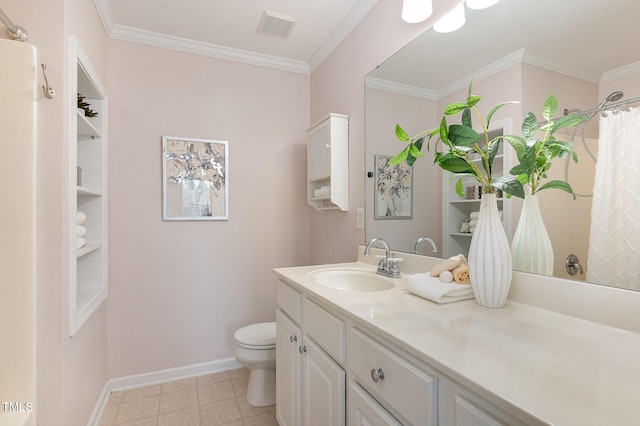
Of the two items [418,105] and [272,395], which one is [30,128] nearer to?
[418,105]

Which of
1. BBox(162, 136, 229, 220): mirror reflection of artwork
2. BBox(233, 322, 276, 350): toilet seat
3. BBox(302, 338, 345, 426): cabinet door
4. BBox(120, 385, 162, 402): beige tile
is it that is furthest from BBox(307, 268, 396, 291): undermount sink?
BBox(120, 385, 162, 402): beige tile

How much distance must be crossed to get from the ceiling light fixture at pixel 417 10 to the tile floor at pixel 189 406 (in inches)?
89.4

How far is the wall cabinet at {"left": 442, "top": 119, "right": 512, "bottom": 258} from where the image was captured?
113 centimetres

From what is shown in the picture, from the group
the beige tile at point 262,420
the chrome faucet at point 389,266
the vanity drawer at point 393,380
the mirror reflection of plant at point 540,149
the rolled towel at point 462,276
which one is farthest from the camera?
the beige tile at point 262,420

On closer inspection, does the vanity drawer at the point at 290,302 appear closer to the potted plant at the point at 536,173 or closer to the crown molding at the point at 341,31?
the potted plant at the point at 536,173

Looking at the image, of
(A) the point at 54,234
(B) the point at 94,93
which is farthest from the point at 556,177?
(B) the point at 94,93

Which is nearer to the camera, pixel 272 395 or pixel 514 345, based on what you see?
pixel 514 345

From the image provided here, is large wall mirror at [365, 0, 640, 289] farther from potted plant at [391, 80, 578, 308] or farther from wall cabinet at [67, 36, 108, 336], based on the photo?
wall cabinet at [67, 36, 108, 336]

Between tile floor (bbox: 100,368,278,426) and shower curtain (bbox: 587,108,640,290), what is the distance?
69.3 inches

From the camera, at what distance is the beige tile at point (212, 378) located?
2246mm

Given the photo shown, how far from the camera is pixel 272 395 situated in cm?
198

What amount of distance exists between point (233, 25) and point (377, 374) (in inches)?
89.8

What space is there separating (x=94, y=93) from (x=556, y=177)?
2436 mm

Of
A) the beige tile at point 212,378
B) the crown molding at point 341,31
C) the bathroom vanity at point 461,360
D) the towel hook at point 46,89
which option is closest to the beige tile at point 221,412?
the beige tile at point 212,378
